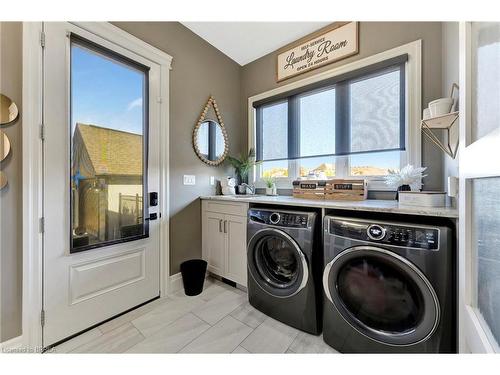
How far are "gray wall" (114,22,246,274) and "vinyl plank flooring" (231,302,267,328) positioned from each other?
2.53 feet

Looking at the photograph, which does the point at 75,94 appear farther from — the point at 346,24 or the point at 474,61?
the point at 346,24

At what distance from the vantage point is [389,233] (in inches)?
42.4

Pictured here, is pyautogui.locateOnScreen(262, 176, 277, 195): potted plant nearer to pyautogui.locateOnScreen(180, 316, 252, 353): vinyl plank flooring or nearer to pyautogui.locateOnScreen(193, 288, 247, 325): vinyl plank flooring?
pyautogui.locateOnScreen(193, 288, 247, 325): vinyl plank flooring

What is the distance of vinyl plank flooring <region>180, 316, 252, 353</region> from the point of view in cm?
130

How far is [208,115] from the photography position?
2.38 metres

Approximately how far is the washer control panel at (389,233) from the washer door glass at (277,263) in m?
0.36

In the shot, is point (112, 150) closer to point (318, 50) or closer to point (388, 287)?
point (388, 287)

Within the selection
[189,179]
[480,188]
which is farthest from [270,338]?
[189,179]

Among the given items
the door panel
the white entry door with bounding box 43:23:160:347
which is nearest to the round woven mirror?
the white entry door with bounding box 43:23:160:347

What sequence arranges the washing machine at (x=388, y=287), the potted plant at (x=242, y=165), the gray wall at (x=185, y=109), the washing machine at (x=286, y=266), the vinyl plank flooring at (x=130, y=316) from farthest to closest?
the potted plant at (x=242, y=165)
the gray wall at (x=185, y=109)
the vinyl plank flooring at (x=130, y=316)
the washing machine at (x=286, y=266)
the washing machine at (x=388, y=287)

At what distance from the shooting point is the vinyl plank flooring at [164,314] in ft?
4.94

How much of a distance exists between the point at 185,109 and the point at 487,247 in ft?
7.64

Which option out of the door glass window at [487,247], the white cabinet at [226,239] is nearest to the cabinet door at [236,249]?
the white cabinet at [226,239]

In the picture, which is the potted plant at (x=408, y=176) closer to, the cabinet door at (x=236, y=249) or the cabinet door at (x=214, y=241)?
the cabinet door at (x=236, y=249)
